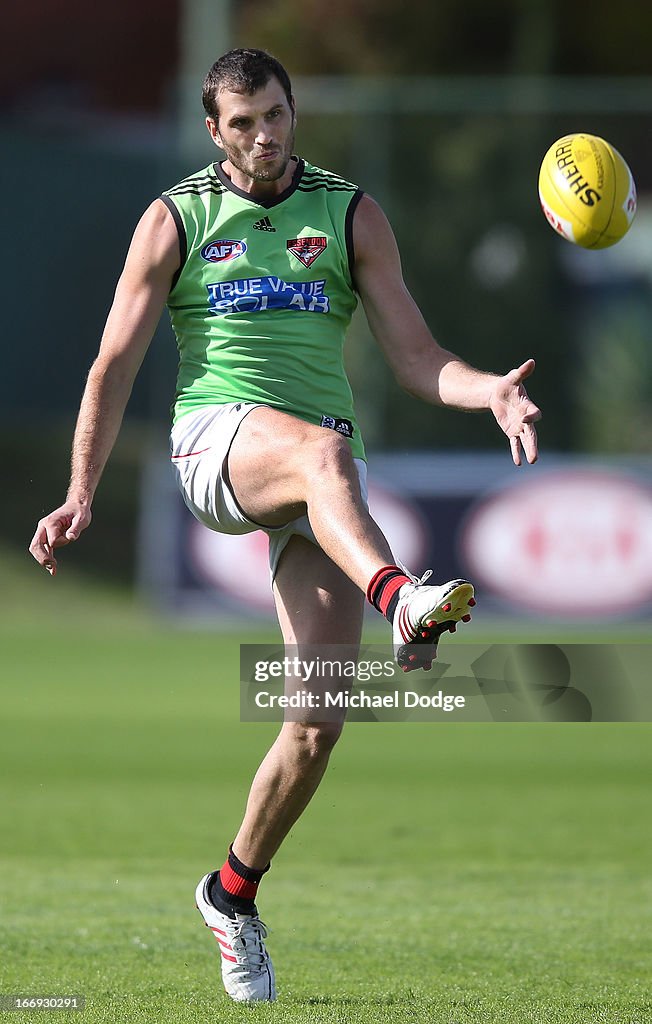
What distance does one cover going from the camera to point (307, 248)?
550cm

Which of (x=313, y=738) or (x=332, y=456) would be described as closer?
(x=332, y=456)

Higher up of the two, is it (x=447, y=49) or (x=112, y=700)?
(x=447, y=49)

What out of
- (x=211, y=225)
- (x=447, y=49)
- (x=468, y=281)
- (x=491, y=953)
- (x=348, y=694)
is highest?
(x=447, y=49)

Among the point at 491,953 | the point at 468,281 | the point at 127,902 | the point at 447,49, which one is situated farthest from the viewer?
the point at 447,49

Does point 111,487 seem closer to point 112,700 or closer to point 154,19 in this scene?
point 112,700

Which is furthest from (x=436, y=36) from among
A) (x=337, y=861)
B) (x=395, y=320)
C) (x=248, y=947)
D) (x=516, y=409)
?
(x=248, y=947)

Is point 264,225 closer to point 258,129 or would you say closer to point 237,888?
point 258,129

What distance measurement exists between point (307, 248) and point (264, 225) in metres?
0.16

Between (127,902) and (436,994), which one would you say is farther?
(127,902)

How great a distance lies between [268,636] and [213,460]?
10.2 metres

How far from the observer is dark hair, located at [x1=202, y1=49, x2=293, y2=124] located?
17.5ft

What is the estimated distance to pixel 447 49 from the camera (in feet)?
83.3

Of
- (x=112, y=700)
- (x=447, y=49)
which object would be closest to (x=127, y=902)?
(x=112, y=700)

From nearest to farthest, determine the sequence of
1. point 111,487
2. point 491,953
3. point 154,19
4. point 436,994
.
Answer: point 436,994
point 491,953
point 111,487
point 154,19
